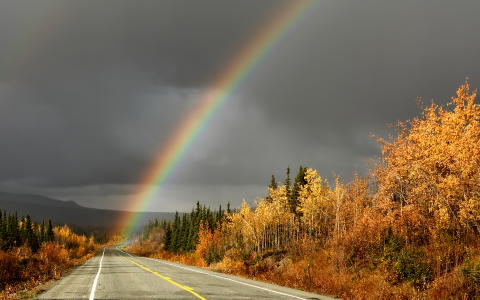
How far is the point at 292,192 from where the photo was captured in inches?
A: 2800

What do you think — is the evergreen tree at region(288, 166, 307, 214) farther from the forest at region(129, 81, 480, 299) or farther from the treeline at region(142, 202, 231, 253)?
the forest at region(129, 81, 480, 299)

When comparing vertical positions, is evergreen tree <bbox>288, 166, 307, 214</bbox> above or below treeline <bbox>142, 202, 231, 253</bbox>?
above

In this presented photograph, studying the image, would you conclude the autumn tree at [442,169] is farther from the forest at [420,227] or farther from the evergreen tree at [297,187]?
the evergreen tree at [297,187]

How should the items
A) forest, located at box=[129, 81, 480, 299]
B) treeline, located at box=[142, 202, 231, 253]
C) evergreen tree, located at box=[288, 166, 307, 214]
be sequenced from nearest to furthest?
forest, located at box=[129, 81, 480, 299], evergreen tree, located at box=[288, 166, 307, 214], treeline, located at box=[142, 202, 231, 253]

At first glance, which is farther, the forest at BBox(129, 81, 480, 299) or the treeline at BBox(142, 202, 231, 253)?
the treeline at BBox(142, 202, 231, 253)

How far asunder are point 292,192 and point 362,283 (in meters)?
55.0

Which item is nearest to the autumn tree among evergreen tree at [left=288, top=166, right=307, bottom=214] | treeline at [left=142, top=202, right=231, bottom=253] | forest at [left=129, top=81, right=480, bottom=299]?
forest at [left=129, top=81, right=480, bottom=299]

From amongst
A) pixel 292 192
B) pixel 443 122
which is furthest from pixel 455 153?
pixel 292 192

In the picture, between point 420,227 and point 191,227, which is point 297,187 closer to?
point 191,227

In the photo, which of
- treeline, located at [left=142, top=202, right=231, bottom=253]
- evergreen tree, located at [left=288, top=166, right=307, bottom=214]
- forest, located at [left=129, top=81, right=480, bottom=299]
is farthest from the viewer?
treeline, located at [left=142, top=202, right=231, bottom=253]

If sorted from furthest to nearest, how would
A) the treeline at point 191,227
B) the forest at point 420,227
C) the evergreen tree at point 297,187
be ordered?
the treeline at point 191,227
the evergreen tree at point 297,187
the forest at point 420,227

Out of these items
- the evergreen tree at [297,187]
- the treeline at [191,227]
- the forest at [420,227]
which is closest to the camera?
the forest at [420,227]

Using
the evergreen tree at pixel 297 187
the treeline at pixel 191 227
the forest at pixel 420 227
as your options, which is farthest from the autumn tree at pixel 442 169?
the treeline at pixel 191 227

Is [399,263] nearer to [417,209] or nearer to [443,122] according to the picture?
[417,209]
